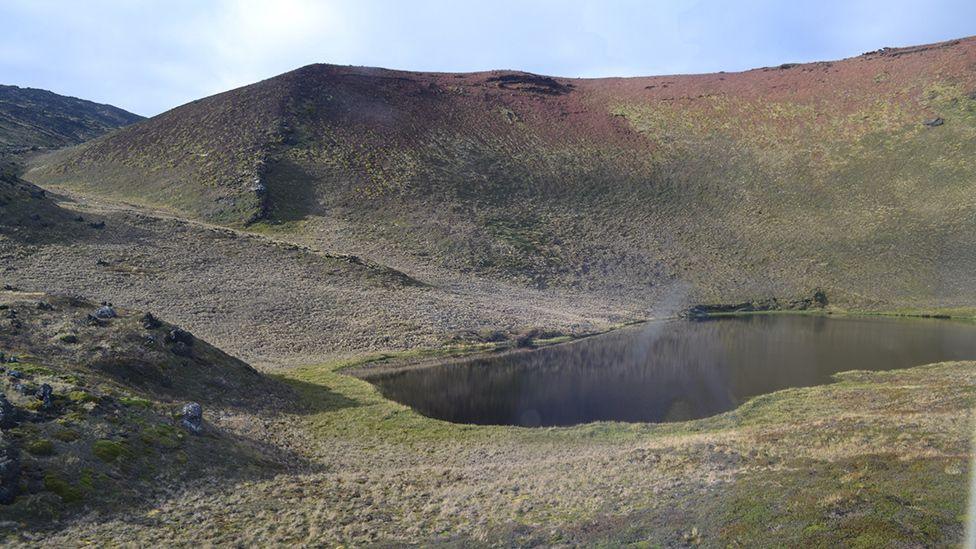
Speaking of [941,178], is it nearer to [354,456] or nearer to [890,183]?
[890,183]

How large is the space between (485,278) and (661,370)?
30.6 meters

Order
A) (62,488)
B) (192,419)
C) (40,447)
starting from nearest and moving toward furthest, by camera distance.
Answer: (62,488) → (40,447) → (192,419)

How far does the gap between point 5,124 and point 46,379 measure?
527 ft

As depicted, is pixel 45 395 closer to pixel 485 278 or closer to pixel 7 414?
pixel 7 414

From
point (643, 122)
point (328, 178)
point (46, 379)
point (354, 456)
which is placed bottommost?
point (354, 456)

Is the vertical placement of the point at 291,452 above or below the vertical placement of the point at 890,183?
below

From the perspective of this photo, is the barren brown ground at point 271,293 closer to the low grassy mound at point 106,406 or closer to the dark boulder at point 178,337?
the dark boulder at point 178,337

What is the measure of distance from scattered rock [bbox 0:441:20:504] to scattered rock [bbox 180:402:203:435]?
20.6 ft

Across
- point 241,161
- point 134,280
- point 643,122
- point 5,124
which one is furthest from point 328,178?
point 5,124

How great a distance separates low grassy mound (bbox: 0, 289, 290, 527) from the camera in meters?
16.4

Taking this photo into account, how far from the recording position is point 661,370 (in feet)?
139

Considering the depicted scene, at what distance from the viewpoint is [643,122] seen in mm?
108938

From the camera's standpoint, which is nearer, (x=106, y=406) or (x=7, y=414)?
(x=7, y=414)

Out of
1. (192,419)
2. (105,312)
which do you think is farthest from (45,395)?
(105,312)
